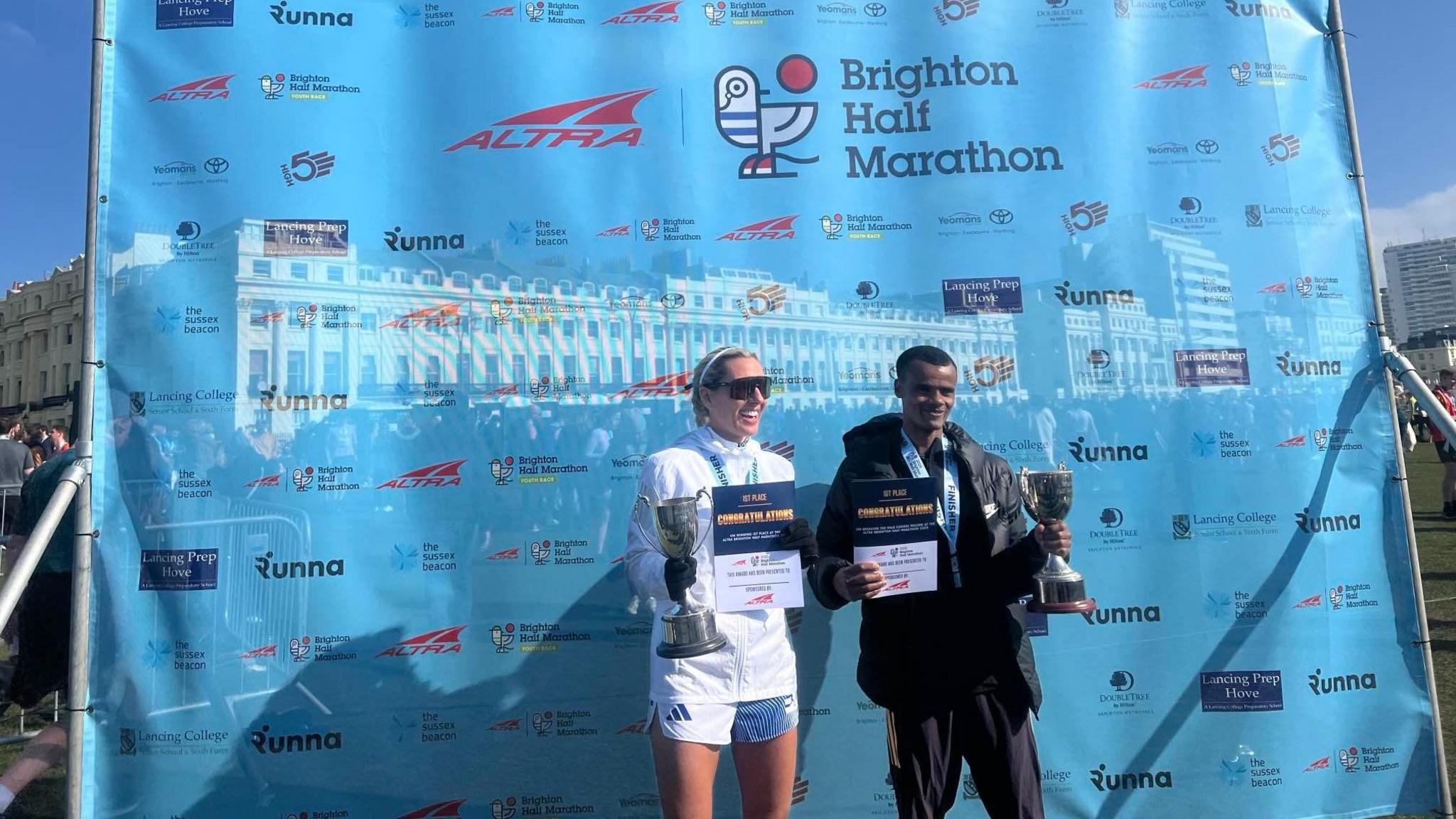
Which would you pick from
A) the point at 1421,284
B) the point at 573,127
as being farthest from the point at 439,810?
the point at 1421,284

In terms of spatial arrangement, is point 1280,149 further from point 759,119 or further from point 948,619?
point 948,619

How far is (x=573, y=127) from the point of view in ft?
13.3

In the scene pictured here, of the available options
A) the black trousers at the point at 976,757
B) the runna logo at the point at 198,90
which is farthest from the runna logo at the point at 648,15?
the black trousers at the point at 976,757

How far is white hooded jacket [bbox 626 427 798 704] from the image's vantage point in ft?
8.69

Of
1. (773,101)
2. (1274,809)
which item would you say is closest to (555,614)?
(773,101)

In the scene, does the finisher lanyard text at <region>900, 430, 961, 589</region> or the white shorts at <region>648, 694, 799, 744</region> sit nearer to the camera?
the white shorts at <region>648, 694, 799, 744</region>

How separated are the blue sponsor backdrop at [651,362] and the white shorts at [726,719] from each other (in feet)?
3.60

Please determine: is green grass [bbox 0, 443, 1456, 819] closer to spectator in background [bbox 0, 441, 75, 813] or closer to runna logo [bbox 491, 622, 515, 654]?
spectator in background [bbox 0, 441, 75, 813]

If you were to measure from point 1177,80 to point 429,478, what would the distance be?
4390 millimetres

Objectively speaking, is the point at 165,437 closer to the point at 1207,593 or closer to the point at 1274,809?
the point at 1207,593

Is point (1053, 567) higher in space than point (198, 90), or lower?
lower

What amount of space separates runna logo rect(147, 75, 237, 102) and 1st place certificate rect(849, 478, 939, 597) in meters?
3.76

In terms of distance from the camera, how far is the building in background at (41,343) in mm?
62219

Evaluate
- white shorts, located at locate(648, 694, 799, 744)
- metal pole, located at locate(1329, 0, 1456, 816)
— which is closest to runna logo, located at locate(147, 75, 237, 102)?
white shorts, located at locate(648, 694, 799, 744)
